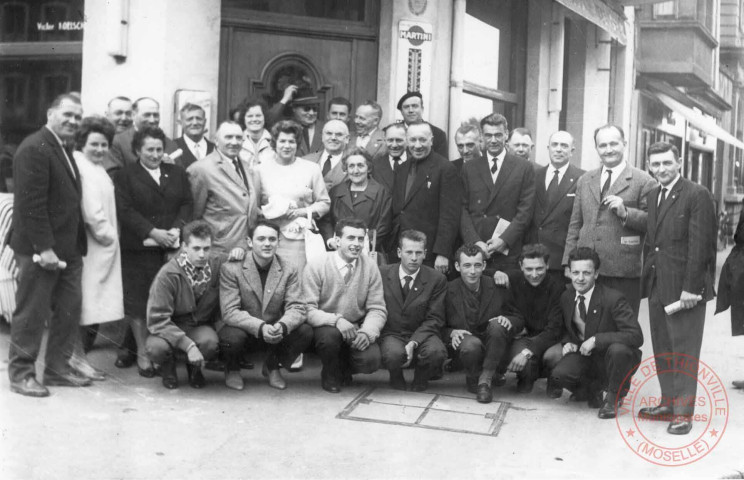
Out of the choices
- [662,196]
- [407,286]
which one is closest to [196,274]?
[407,286]

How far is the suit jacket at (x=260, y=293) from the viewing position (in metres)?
5.40

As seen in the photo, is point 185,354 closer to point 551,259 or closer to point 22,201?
point 22,201

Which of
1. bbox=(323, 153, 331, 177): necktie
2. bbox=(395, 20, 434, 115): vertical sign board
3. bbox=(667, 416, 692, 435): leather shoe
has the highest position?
bbox=(395, 20, 434, 115): vertical sign board

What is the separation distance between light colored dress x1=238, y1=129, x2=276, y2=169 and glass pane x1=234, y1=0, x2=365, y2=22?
1589mm

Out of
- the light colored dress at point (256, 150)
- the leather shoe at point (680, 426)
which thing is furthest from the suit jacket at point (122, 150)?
the leather shoe at point (680, 426)

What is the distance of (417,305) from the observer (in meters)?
5.64

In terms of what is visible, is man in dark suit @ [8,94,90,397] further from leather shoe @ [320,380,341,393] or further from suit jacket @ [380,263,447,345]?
suit jacket @ [380,263,447,345]

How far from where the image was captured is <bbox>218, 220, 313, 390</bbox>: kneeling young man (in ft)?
17.5

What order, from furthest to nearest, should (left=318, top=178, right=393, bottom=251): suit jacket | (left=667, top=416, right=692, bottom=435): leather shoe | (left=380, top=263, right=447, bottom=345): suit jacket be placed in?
(left=318, top=178, right=393, bottom=251): suit jacket
(left=380, top=263, right=447, bottom=345): suit jacket
(left=667, top=416, right=692, bottom=435): leather shoe

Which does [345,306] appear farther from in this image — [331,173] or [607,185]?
[607,185]

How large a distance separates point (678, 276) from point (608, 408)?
36.8 inches

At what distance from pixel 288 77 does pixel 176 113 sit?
1.20m

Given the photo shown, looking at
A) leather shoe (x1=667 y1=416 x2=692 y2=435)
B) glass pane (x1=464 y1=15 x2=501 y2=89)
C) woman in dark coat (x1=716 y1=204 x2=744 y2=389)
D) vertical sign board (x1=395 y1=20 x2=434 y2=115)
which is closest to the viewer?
leather shoe (x1=667 y1=416 x2=692 y2=435)

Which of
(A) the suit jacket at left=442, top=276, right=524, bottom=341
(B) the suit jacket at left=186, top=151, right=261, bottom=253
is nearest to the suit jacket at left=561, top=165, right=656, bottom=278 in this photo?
(A) the suit jacket at left=442, top=276, right=524, bottom=341
